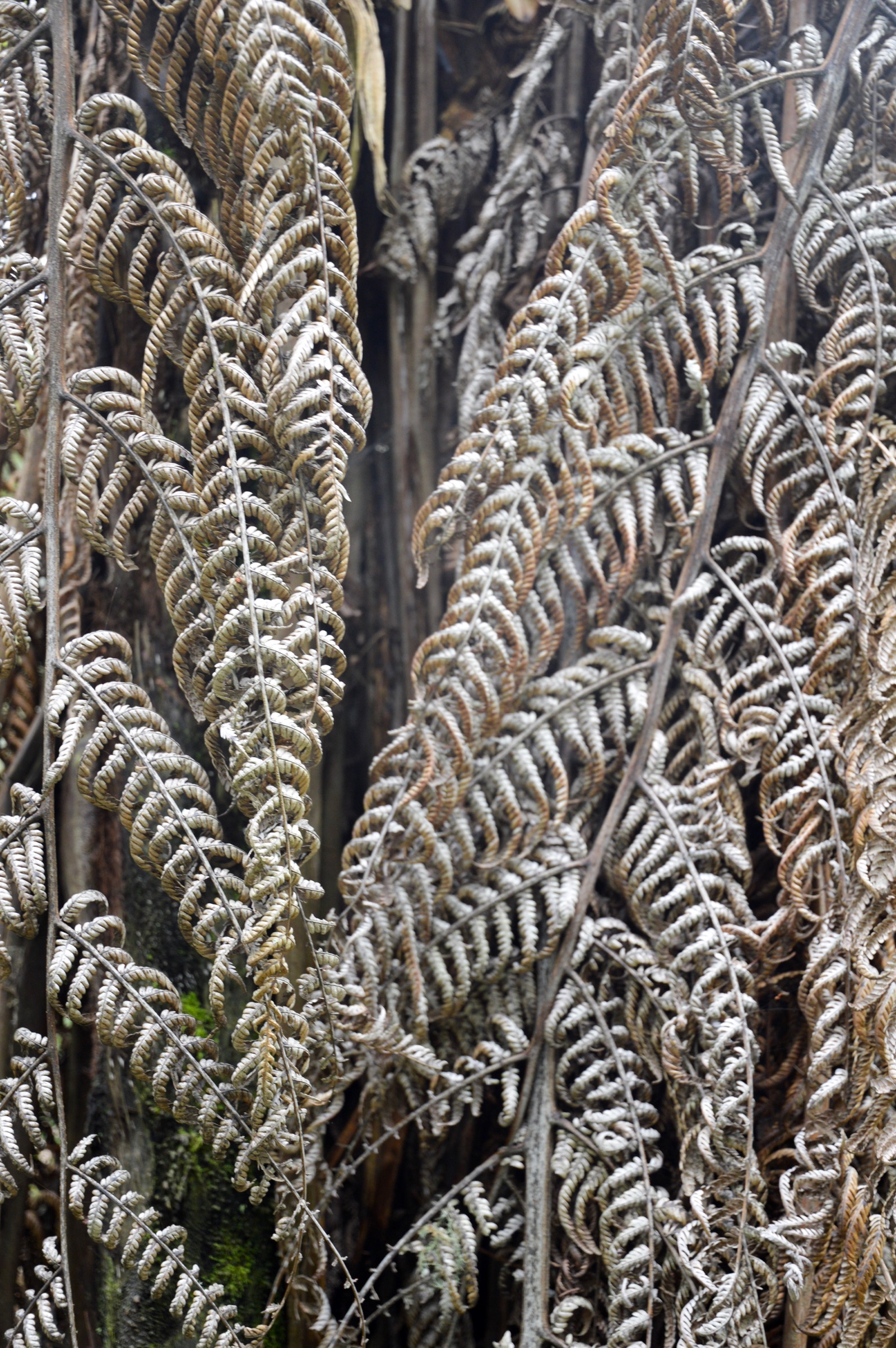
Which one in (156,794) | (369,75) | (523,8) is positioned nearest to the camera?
(156,794)

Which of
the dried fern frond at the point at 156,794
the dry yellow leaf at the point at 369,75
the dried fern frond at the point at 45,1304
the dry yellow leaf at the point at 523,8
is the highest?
the dry yellow leaf at the point at 523,8

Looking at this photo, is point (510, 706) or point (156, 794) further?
point (510, 706)

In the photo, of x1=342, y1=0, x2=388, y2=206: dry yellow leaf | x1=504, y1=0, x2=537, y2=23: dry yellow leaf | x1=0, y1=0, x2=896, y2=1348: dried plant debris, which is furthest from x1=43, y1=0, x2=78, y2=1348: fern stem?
x1=504, y1=0, x2=537, y2=23: dry yellow leaf

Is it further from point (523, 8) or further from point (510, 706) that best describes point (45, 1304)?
point (523, 8)

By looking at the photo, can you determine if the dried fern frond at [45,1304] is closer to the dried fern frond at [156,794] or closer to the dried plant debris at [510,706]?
the dried plant debris at [510,706]

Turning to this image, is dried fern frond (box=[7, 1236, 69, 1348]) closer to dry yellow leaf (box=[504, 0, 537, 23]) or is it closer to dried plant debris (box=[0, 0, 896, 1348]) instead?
dried plant debris (box=[0, 0, 896, 1348])

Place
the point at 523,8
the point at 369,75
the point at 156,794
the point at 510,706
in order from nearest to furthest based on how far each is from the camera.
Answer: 1. the point at 156,794
2. the point at 510,706
3. the point at 369,75
4. the point at 523,8

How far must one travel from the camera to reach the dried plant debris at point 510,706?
1.23m

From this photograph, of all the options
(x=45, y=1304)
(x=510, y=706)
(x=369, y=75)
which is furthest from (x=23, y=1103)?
(x=369, y=75)

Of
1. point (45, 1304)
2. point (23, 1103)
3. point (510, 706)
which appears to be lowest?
point (45, 1304)

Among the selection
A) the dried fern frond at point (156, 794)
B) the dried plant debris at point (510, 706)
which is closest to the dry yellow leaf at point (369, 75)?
the dried plant debris at point (510, 706)

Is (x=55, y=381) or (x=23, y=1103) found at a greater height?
(x=55, y=381)

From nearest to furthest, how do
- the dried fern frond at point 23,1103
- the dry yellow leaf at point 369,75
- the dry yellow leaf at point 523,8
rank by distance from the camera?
the dried fern frond at point 23,1103 → the dry yellow leaf at point 369,75 → the dry yellow leaf at point 523,8

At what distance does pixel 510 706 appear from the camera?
147 cm
